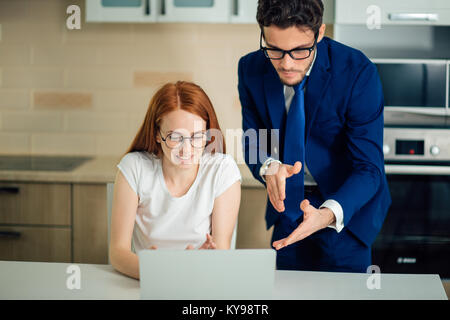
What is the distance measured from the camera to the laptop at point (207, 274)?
998mm

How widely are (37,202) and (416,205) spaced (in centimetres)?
153

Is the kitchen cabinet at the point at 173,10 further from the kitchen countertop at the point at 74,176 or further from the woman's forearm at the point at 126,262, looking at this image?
the woman's forearm at the point at 126,262

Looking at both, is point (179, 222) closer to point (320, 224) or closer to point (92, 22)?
point (320, 224)

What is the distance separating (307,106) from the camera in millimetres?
1587

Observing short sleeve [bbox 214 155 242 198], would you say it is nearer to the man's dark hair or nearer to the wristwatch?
the wristwatch

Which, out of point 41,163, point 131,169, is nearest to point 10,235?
point 41,163

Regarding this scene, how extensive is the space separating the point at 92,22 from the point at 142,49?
10.2 inches

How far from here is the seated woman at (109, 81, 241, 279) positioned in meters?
1.44

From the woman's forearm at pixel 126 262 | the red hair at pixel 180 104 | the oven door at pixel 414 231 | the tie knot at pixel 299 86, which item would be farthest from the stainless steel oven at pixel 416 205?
the woman's forearm at pixel 126 262

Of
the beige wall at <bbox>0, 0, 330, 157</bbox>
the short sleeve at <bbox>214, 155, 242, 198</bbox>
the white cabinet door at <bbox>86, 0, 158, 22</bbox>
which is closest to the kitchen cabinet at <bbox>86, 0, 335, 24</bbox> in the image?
the white cabinet door at <bbox>86, 0, 158, 22</bbox>

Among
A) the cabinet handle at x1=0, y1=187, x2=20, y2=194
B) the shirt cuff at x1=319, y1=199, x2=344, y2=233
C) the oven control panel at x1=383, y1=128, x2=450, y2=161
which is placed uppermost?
the oven control panel at x1=383, y1=128, x2=450, y2=161

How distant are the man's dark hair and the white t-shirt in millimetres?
432

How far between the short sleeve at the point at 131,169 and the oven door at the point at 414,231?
110 centimetres
